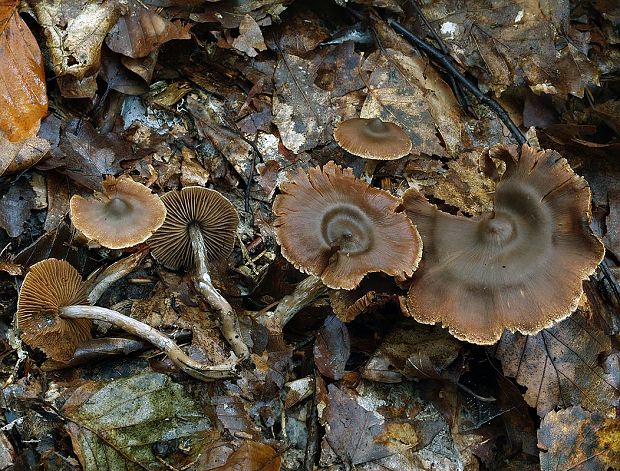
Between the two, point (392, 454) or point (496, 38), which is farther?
point (496, 38)

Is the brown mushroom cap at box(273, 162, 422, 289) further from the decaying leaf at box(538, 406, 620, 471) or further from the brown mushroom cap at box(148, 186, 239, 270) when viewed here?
the decaying leaf at box(538, 406, 620, 471)

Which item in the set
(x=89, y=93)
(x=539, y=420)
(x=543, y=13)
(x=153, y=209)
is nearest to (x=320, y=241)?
(x=153, y=209)

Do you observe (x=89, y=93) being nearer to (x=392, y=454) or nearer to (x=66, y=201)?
(x=66, y=201)

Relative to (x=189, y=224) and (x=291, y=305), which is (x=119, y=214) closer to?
(x=189, y=224)

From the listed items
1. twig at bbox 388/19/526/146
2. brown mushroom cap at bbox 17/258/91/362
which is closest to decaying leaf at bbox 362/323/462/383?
brown mushroom cap at bbox 17/258/91/362

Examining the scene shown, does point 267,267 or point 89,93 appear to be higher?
point 89,93

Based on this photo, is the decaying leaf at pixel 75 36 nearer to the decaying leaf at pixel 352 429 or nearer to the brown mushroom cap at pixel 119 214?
the brown mushroom cap at pixel 119 214

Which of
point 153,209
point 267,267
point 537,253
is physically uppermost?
point 153,209
